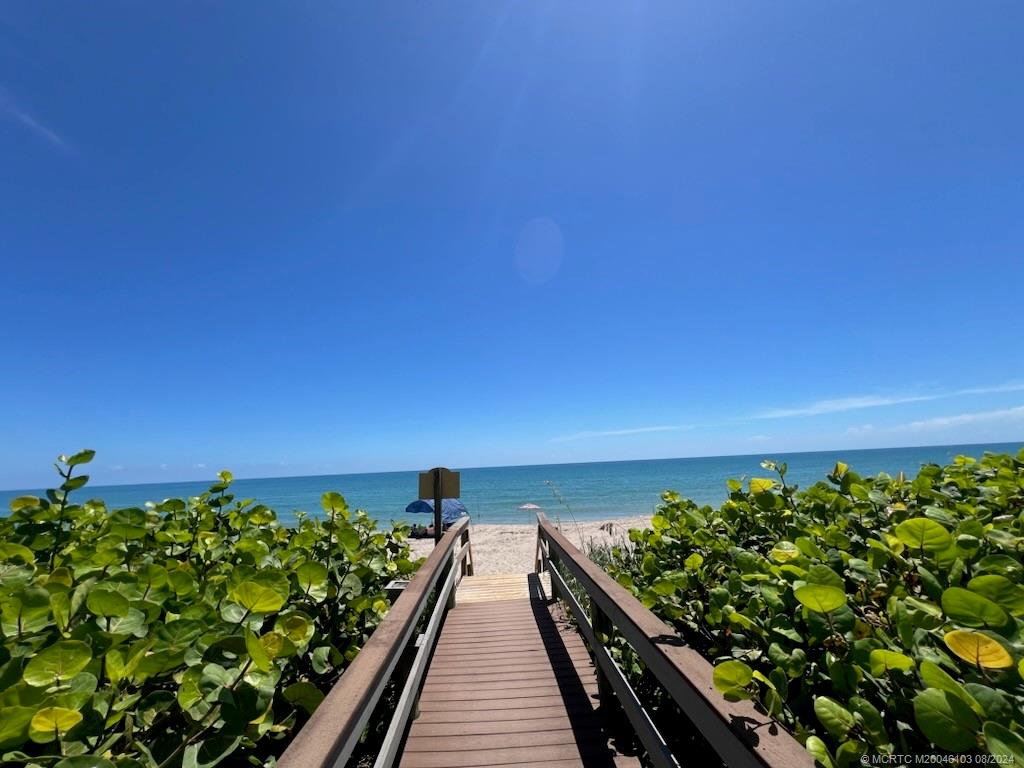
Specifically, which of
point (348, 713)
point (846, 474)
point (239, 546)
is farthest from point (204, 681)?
point (846, 474)

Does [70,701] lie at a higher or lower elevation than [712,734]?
higher

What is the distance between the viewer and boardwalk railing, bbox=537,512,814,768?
0.94 meters

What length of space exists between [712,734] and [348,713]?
0.94 metres

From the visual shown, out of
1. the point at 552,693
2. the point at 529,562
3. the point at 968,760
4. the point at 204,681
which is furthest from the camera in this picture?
the point at 529,562

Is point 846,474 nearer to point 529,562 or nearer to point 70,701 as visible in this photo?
point 70,701

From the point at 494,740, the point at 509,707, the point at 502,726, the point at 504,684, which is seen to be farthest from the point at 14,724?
the point at 504,684

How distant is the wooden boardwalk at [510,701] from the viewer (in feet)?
7.45

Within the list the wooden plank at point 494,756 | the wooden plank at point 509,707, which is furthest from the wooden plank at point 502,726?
the wooden plank at point 494,756

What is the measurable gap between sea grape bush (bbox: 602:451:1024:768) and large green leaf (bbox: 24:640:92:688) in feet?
4.10

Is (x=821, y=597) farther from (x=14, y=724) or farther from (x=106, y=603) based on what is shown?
(x=106, y=603)

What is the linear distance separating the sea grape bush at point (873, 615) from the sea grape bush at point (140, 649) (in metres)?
1.03

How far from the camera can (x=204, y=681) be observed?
3.06 ft

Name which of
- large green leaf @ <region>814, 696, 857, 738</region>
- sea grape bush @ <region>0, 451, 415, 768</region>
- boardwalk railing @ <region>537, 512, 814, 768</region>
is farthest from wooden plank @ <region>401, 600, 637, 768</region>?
large green leaf @ <region>814, 696, 857, 738</region>

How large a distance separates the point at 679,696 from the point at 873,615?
1.95ft
